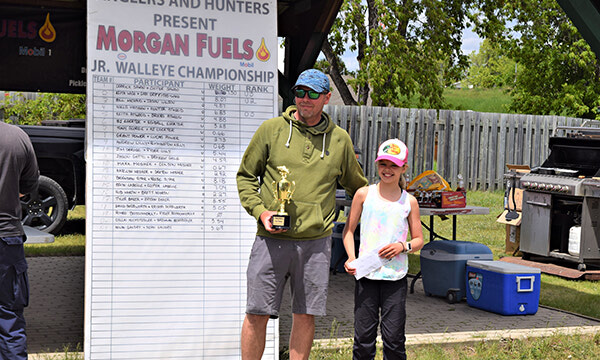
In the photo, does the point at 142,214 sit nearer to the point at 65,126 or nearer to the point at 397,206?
the point at 397,206

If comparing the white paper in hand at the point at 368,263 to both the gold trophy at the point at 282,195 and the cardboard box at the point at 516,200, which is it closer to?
the gold trophy at the point at 282,195

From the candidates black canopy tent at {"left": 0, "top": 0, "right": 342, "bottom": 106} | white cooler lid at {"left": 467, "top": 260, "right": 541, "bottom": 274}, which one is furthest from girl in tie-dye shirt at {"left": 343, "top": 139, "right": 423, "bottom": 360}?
black canopy tent at {"left": 0, "top": 0, "right": 342, "bottom": 106}

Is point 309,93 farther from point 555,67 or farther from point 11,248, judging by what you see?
point 555,67

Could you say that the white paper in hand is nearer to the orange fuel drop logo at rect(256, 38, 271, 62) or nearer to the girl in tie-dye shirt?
the girl in tie-dye shirt

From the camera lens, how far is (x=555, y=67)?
28531 mm

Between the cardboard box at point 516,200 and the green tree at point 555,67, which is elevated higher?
the green tree at point 555,67

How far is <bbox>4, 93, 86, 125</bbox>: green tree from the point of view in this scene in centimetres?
1694

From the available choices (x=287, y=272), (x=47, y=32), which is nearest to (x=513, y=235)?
(x=47, y=32)

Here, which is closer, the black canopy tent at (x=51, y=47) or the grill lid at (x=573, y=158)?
the black canopy tent at (x=51, y=47)

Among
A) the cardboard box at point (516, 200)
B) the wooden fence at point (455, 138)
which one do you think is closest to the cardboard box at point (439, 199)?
the cardboard box at point (516, 200)

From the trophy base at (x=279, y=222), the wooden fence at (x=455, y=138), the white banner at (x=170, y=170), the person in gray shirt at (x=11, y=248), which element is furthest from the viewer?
the wooden fence at (x=455, y=138)

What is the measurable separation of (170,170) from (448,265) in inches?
159

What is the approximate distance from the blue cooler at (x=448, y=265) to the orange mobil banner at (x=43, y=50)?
16.9 feet

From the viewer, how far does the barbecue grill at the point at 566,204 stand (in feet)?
32.4
